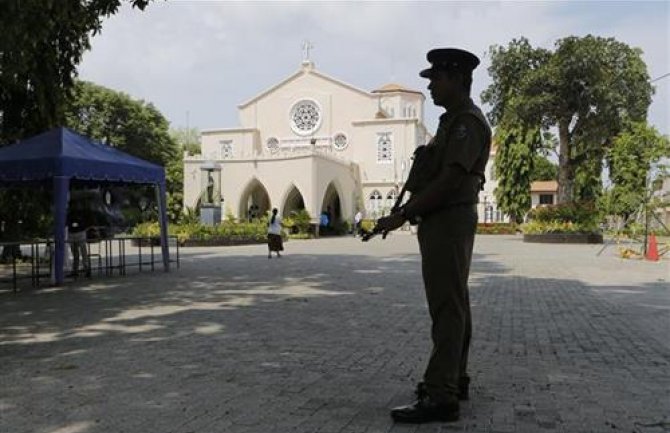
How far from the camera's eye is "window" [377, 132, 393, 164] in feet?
184

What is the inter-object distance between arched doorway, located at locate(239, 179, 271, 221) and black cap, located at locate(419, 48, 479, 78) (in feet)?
137

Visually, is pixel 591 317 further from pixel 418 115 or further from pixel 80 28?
pixel 418 115

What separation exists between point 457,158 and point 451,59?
2.07 feet

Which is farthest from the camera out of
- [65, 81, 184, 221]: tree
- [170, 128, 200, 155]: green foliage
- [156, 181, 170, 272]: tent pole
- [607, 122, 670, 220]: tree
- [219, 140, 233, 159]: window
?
[170, 128, 200, 155]: green foliage

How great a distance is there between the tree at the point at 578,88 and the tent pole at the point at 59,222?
23368 mm

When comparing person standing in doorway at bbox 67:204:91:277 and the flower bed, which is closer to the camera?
person standing in doorway at bbox 67:204:91:277

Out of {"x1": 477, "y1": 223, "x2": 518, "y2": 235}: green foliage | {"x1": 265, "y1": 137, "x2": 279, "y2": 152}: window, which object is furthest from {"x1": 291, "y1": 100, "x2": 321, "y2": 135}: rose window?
{"x1": 477, "y1": 223, "x2": 518, "y2": 235}: green foliage

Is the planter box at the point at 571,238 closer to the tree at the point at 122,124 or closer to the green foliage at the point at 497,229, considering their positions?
the green foliage at the point at 497,229

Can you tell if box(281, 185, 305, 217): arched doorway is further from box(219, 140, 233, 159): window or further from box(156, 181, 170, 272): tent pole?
box(156, 181, 170, 272): tent pole

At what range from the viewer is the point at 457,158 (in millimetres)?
3920

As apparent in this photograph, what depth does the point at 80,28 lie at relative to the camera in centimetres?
1302

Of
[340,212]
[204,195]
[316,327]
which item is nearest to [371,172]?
[340,212]

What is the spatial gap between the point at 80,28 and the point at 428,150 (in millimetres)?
10800

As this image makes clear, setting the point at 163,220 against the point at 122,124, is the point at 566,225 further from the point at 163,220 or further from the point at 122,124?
the point at 122,124
